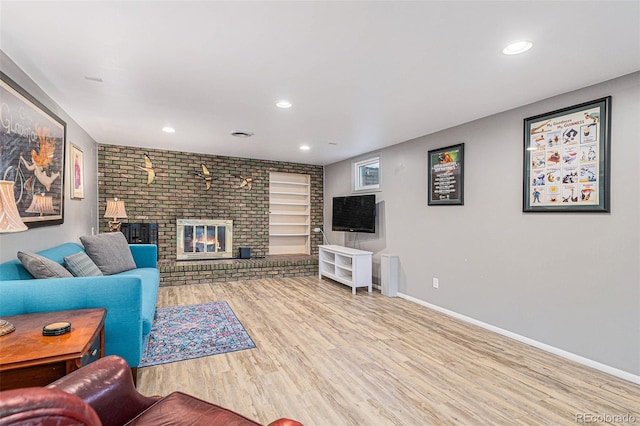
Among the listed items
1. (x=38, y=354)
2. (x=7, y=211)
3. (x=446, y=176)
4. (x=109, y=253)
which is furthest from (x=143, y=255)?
(x=446, y=176)

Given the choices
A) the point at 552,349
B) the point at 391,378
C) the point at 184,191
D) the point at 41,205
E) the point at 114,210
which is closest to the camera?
the point at 391,378

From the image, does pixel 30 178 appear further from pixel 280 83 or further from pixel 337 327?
pixel 337 327

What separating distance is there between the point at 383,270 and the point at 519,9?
11.9 feet

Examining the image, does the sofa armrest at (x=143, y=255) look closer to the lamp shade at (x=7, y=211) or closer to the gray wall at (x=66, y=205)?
the gray wall at (x=66, y=205)

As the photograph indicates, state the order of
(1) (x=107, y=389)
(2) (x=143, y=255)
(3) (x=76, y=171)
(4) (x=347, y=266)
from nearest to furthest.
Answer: (1) (x=107, y=389), (3) (x=76, y=171), (2) (x=143, y=255), (4) (x=347, y=266)

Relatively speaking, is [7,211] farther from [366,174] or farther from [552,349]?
[366,174]

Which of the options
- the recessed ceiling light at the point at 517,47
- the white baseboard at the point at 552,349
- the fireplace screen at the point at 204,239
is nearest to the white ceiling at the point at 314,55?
the recessed ceiling light at the point at 517,47

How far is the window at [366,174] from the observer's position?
5344 mm

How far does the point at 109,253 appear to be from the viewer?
11.2ft

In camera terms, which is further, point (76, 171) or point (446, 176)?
point (446, 176)

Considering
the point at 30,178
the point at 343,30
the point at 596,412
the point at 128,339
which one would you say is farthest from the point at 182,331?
the point at 596,412

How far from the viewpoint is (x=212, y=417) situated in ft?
4.00

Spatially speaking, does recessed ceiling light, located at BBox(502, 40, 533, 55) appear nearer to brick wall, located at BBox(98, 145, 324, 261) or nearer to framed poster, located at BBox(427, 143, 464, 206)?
framed poster, located at BBox(427, 143, 464, 206)

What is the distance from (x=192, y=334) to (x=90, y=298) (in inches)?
54.2
